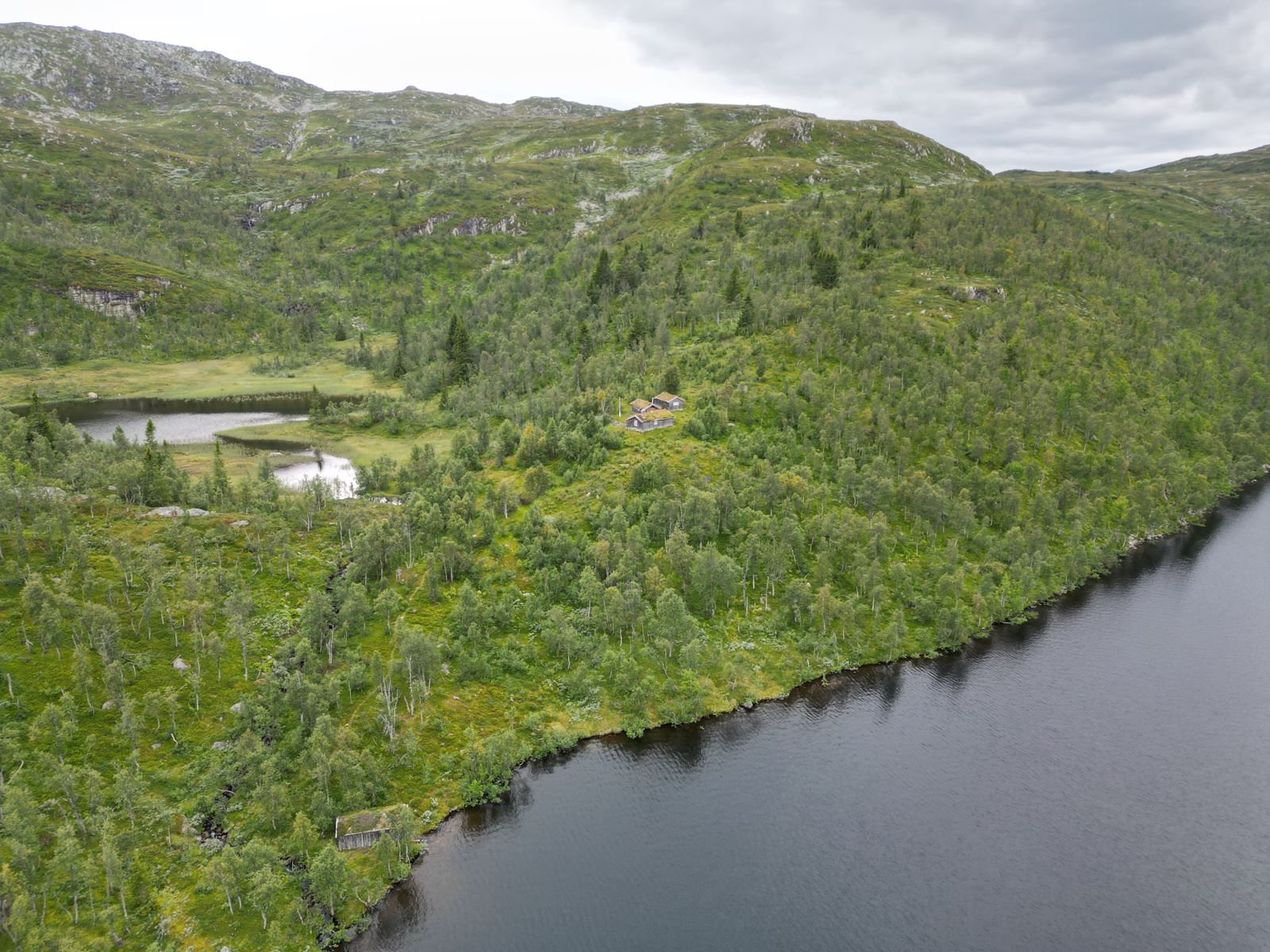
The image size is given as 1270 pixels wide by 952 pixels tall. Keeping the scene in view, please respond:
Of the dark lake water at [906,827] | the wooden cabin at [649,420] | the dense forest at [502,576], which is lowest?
the dark lake water at [906,827]

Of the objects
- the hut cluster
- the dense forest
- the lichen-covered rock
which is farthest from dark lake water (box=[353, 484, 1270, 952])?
the lichen-covered rock

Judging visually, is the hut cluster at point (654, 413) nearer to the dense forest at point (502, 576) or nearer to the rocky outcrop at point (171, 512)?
the dense forest at point (502, 576)

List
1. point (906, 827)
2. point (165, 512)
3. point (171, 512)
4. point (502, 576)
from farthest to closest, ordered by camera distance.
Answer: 1. point (171, 512)
2. point (165, 512)
3. point (502, 576)
4. point (906, 827)

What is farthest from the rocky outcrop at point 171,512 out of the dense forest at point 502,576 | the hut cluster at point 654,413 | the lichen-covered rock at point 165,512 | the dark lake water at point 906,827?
the hut cluster at point 654,413

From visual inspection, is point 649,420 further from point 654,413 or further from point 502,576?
point 502,576

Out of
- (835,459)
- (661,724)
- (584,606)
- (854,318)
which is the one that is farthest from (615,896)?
(854,318)

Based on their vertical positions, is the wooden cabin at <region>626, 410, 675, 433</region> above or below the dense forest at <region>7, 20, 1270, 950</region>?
above

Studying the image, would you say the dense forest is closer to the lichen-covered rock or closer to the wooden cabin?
the lichen-covered rock

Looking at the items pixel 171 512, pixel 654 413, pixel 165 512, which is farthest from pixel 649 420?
Result: pixel 165 512
